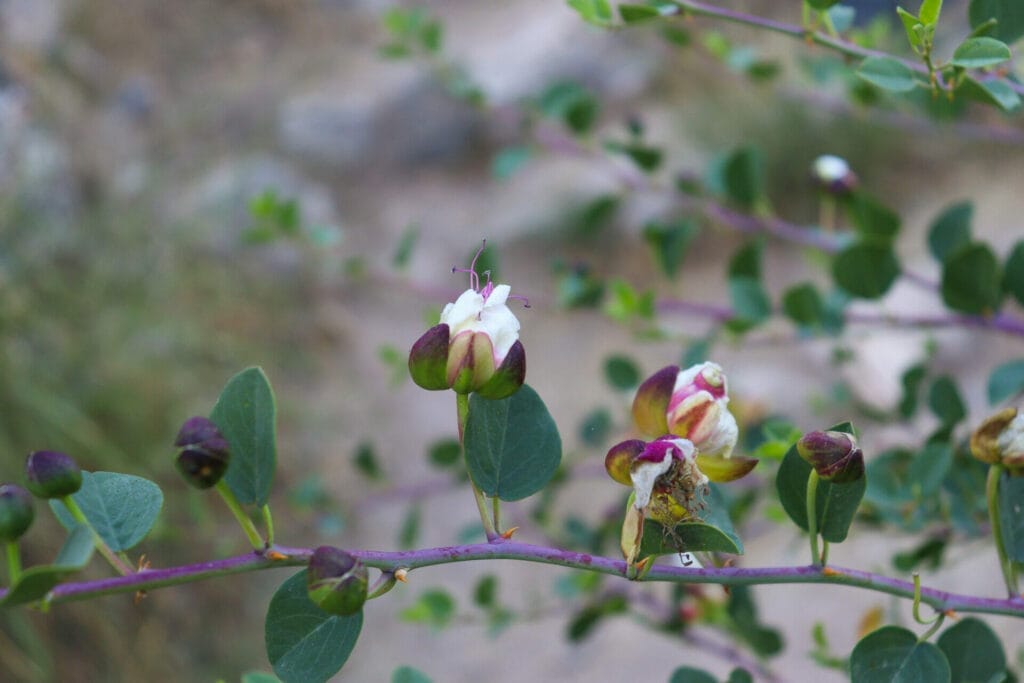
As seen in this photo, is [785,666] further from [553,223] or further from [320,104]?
[320,104]

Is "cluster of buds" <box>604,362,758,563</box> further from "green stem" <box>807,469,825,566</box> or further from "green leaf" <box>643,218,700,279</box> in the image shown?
"green leaf" <box>643,218,700,279</box>

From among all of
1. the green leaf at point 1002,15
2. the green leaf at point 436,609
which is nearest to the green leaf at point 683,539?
the green leaf at point 1002,15

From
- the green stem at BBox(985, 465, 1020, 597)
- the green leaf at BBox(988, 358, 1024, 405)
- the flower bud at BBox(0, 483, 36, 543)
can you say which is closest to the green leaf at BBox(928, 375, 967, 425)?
the green leaf at BBox(988, 358, 1024, 405)

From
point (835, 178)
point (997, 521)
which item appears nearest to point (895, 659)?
point (997, 521)

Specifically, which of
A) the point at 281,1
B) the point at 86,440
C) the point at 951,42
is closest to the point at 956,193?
the point at 951,42

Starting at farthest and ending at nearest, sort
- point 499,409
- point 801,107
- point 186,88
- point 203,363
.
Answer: point 186,88 → point 801,107 → point 203,363 → point 499,409
